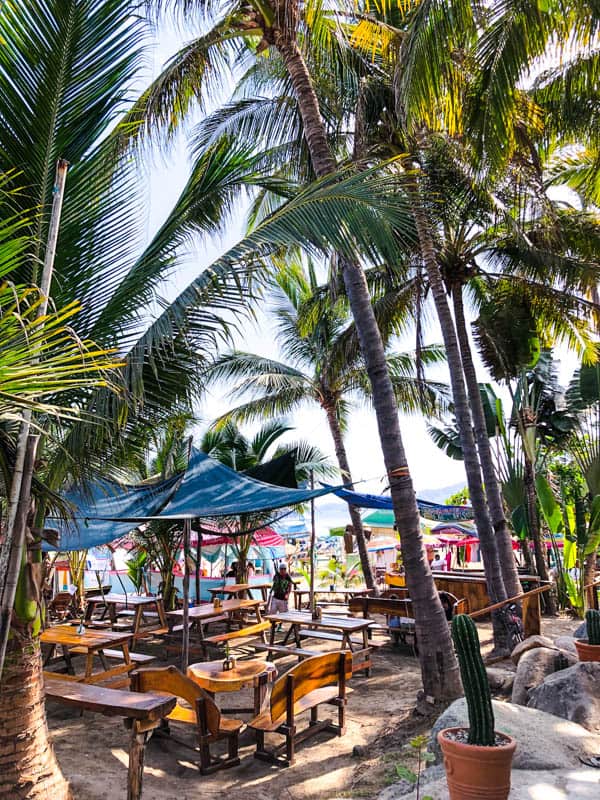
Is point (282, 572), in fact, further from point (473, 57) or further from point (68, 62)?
point (68, 62)

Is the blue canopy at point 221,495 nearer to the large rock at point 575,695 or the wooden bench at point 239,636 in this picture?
the wooden bench at point 239,636

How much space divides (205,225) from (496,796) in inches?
163

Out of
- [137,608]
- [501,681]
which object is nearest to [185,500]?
[137,608]

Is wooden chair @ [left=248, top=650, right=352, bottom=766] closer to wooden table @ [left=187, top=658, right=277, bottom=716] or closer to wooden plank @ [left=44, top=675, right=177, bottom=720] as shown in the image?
wooden table @ [left=187, top=658, right=277, bottom=716]

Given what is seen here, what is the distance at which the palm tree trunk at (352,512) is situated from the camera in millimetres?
13594

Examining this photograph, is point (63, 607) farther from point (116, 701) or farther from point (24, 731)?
point (24, 731)

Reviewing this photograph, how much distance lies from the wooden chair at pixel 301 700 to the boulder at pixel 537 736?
1167mm

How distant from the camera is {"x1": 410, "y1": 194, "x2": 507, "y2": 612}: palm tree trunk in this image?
8812 mm

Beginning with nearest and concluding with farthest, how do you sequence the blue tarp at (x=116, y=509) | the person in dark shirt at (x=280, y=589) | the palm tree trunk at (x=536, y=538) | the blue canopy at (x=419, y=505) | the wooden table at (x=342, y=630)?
the wooden table at (x=342, y=630), the blue tarp at (x=116, y=509), the blue canopy at (x=419, y=505), the person in dark shirt at (x=280, y=589), the palm tree trunk at (x=536, y=538)

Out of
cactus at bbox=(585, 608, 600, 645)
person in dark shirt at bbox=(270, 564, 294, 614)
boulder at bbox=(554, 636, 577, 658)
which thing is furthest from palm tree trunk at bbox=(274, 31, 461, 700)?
person in dark shirt at bbox=(270, 564, 294, 614)

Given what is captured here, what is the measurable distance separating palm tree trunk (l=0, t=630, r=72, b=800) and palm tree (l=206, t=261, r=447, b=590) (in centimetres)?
1070

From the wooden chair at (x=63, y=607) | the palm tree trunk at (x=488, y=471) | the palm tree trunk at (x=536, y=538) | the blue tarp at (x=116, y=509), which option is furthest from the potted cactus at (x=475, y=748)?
the wooden chair at (x=63, y=607)

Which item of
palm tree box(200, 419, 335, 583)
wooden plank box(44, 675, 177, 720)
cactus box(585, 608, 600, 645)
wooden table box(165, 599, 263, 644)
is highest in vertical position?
palm tree box(200, 419, 335, 583)

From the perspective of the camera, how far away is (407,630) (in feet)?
31.1
